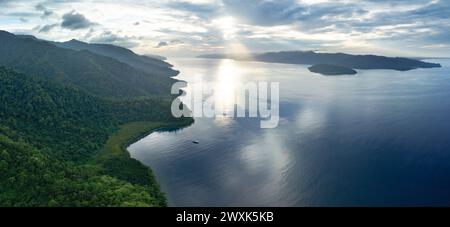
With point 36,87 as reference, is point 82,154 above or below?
below

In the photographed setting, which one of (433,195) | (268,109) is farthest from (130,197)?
(268,109)

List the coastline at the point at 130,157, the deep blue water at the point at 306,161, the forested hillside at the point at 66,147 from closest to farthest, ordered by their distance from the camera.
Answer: the forested hillside at the point at 66,147 → the deep blue water at the point at 306,161 → the coastline at the point at 130,157

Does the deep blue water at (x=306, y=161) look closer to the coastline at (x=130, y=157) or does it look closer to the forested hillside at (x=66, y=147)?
the coastline at (x=130, y=157)

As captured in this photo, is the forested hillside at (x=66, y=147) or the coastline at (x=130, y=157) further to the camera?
the coastline at (x=130, y=157)

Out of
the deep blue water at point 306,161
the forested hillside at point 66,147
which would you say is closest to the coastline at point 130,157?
the forested hillside at point 66,147

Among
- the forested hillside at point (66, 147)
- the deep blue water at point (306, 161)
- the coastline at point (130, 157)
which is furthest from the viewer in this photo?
the coastline at point (130, 157)

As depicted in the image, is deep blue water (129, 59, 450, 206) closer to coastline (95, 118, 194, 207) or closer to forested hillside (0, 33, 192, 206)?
coastline (95, 118, 194, 207)

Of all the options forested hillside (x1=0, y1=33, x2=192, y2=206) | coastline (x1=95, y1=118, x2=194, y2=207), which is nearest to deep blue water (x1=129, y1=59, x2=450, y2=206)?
coastline (x1=95, y1=118, x2=194, y2=207)
